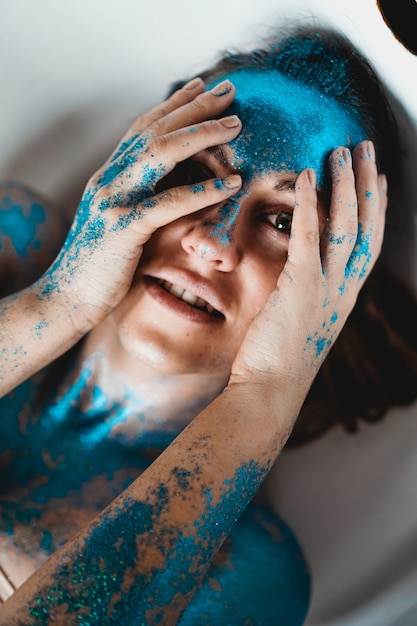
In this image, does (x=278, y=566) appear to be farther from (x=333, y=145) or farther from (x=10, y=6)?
(x=10, y=6)

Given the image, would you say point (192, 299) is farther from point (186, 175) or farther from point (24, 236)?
point (24, 236)

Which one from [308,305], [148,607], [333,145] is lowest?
[148,607]

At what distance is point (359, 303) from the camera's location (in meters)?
1.30

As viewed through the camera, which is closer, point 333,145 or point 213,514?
point 213,514

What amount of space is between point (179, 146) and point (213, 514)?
55 cm

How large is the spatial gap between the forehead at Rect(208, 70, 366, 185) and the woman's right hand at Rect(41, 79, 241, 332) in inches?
1.4

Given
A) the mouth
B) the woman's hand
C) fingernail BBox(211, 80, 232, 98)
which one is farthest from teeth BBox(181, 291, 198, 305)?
fingernail BBox(211, 80, 232, 98)

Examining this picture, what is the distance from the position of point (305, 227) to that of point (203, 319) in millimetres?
222

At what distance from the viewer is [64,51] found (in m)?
1.36

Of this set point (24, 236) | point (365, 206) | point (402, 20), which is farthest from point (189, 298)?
point (402, 20)

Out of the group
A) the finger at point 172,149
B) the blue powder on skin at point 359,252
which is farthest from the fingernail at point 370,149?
the finger at point 172,149

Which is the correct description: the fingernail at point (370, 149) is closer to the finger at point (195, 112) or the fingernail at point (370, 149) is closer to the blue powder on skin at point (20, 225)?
the finger at point (195, 112)

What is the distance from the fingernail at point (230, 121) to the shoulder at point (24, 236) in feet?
1.72

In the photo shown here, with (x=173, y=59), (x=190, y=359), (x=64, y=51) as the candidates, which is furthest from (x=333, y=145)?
(x=64, y=51)
